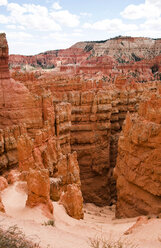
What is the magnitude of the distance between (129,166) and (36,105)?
6032mm

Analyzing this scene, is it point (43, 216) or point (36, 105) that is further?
point (36, 105)

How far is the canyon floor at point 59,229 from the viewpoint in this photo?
17.7 ft

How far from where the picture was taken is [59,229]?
21.5 feet

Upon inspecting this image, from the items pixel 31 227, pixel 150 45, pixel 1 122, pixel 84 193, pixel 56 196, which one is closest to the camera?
pixel 31 227

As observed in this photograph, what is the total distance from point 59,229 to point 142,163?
587 cm

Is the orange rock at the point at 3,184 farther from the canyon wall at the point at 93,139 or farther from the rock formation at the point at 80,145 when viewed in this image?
the canyon wall at the point at 93,139

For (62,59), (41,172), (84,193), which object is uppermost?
(62,59)

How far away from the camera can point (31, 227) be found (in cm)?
592

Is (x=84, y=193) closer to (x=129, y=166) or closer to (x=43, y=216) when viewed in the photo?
(x=129, y=166)

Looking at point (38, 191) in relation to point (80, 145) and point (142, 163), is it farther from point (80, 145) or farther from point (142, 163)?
point (80, 145)

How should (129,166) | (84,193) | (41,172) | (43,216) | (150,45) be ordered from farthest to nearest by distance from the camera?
(150,45) → (84,193) → (129,166) → (41,172) → (43,216)

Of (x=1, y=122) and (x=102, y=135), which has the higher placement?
(x=1, y=122)

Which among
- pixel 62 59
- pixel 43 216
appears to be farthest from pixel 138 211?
pixel 62 59

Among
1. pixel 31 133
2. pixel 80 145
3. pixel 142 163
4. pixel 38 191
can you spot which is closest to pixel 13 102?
pixel 31 133
